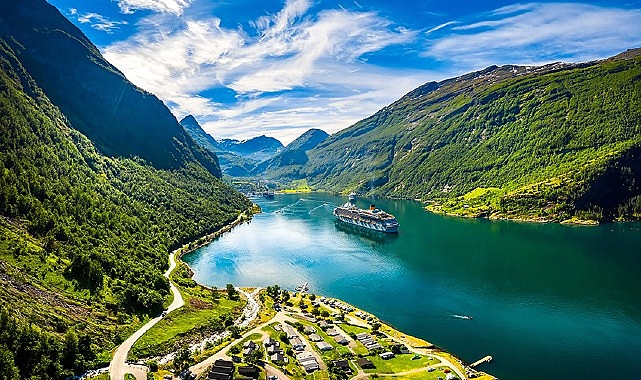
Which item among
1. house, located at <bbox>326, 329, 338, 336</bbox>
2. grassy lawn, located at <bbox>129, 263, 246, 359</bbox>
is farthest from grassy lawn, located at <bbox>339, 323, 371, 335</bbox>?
grassy lawn, located at <bbox>129, 263, 246, 359</bbox>

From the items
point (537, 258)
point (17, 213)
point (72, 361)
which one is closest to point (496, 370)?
point (72, 361)

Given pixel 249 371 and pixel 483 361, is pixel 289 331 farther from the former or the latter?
pixel 483 361

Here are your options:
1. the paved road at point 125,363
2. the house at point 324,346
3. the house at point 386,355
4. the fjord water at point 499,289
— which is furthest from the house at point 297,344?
the fjord water at point 499,289

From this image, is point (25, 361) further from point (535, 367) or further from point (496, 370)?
point (535, 367)

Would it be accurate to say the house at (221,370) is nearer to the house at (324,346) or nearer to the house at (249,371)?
the house at (249,371)

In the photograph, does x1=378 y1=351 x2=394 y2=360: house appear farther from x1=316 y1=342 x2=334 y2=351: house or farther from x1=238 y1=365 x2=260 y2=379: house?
x1=238 y1=365 x2=260 y2=379: house
